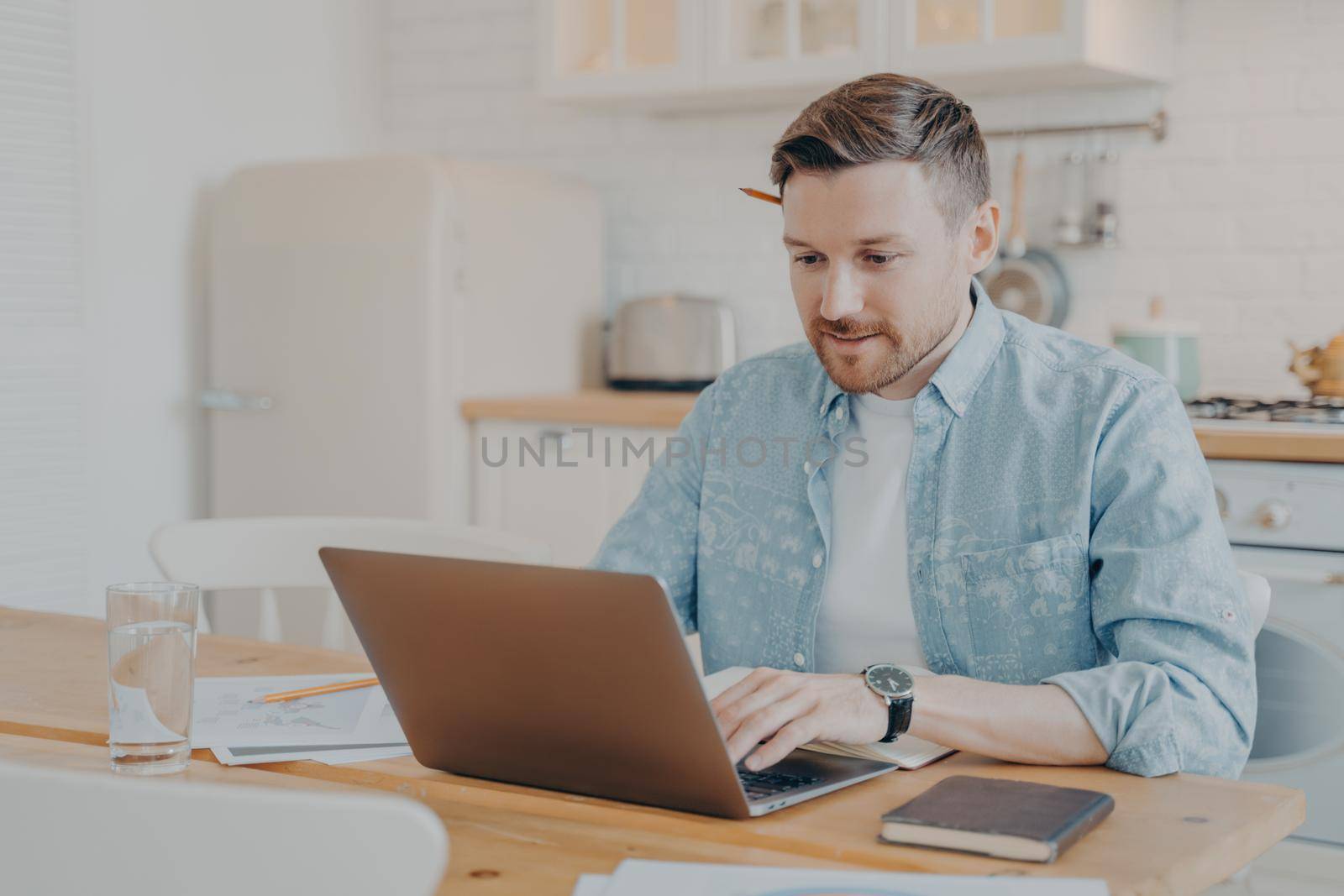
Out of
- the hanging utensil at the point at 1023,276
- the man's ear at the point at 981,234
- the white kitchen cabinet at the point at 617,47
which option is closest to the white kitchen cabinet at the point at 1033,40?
the hanging utensil at the point at 1023,276

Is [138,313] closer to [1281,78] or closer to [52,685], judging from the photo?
[52,685]

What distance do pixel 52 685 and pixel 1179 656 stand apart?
3.30 ft

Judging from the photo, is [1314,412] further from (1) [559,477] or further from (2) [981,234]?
(1) [559,477]

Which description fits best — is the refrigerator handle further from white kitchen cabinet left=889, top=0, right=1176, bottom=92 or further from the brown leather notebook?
the brown leather notebook

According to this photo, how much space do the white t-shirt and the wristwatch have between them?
0.32 m

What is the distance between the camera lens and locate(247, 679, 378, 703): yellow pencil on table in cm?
129

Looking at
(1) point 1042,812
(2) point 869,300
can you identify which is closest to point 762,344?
(2) point 869,300

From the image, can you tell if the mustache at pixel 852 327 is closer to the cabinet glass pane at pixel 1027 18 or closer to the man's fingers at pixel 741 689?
the man's fingers at pixel 741 689

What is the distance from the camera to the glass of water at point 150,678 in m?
1.04

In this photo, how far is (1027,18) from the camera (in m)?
2.77

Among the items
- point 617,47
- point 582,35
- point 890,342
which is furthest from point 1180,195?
point 890,342

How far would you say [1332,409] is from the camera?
98.0 inches

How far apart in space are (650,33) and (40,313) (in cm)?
144

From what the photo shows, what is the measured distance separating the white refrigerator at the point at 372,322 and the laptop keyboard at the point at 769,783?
214 cm
